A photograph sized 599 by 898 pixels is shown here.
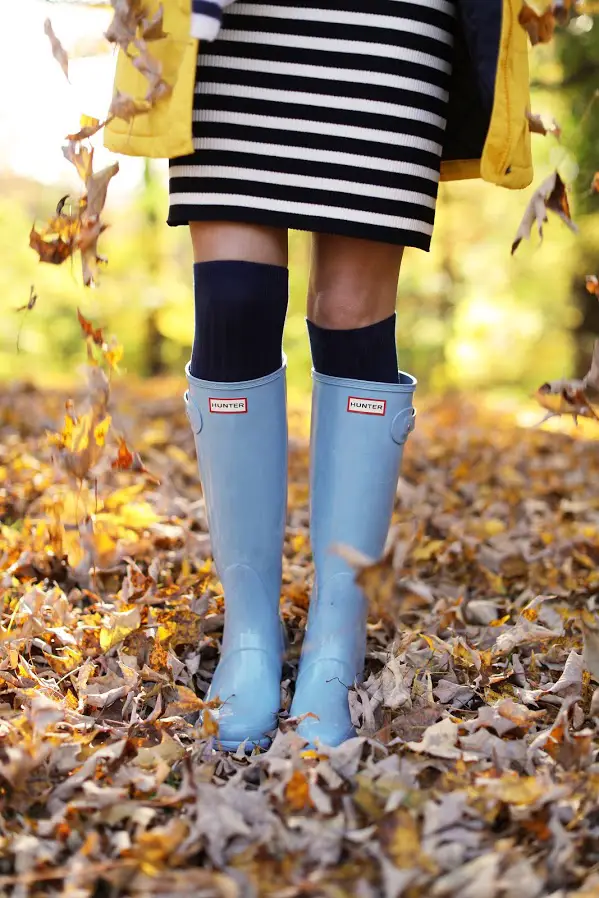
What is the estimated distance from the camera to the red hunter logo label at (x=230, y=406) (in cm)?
127

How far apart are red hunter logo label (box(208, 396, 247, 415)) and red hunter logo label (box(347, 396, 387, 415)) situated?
17cm

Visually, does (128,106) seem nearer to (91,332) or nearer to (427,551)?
(91,332)

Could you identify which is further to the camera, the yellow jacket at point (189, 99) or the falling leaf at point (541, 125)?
the falling leaf at point (541, 125)

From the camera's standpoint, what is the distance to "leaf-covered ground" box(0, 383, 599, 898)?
0.88m

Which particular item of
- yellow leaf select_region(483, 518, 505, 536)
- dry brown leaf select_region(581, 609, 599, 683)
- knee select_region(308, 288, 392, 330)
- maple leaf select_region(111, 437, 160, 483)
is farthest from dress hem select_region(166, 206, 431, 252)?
yellow leaf select_region(483, 518, 505, 536)

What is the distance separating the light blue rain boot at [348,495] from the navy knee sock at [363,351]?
0.02m

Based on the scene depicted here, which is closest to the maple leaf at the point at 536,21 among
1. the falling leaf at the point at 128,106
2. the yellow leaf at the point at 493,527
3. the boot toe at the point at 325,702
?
the falling leaf at the point at 128,106

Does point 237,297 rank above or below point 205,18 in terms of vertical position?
below

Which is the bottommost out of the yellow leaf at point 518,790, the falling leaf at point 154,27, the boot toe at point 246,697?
the boot toe at point 246,697

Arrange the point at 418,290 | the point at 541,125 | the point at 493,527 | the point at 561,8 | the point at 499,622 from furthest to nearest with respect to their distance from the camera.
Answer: the point at 418,290 < the point at 493,527 < the point at 499,622 < the point at 541,125 < the point at 561,8

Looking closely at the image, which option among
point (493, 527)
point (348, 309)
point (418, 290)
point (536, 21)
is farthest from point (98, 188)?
point (418, 290)

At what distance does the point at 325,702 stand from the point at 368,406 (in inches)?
17.6

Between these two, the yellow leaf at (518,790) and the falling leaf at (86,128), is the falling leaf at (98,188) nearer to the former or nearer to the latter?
the falling leaf at (86,128)

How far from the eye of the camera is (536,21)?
1.12 metres
